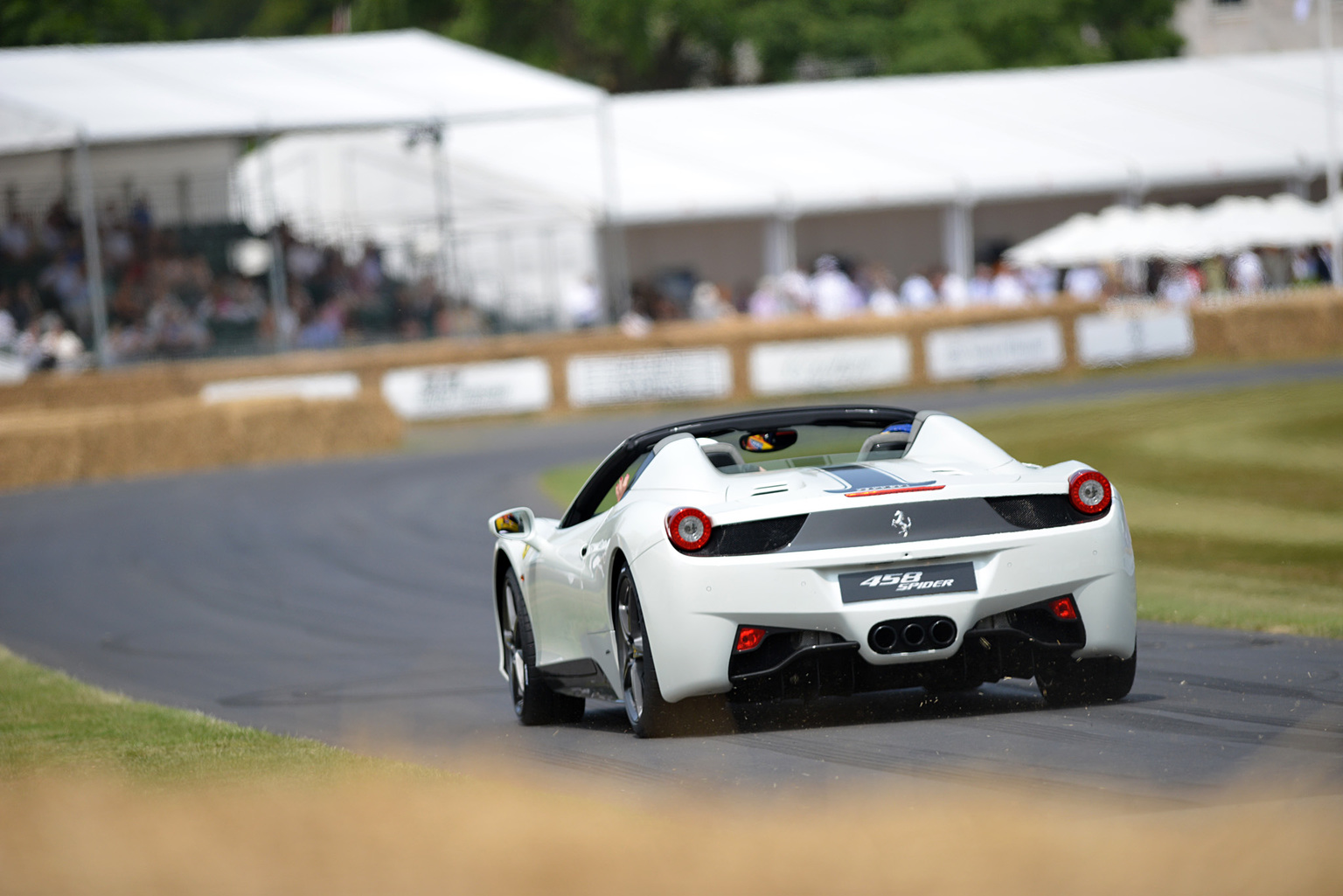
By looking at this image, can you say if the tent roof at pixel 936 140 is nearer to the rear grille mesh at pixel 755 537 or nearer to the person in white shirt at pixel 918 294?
the person in white shirt at pixel 918 294

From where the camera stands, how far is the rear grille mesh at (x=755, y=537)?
6379 millimetres

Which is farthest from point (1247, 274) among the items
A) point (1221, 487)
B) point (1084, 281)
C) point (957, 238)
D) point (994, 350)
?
point (1221, 487)

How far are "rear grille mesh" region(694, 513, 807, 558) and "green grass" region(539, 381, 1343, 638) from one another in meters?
3.68

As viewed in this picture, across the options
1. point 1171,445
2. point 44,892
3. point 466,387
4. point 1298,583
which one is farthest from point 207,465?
point 44,892

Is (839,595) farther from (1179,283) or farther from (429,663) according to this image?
(1179,283)

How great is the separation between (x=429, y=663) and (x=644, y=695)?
3.65 m

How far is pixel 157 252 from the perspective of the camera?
31.9 meters

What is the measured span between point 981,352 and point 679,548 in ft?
86.3

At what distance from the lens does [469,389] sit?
29.7 m

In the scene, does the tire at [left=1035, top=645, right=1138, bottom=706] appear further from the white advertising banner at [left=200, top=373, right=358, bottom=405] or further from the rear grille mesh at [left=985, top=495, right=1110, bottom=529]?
the white advertising banner at [left=200, top=373, right=358, bottom=405]

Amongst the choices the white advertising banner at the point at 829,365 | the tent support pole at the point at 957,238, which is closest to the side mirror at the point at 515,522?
the white advertising banner at the point at 829,365

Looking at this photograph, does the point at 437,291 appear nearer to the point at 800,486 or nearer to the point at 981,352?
the point at 981,352

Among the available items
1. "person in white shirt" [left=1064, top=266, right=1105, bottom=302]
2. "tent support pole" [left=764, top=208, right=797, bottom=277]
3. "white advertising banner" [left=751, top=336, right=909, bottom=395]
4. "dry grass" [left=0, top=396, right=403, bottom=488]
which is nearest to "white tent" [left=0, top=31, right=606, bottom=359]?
"dry grass" [left=0, top=396, right=403, bottom=488]

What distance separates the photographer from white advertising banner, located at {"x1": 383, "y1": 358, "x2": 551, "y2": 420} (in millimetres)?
29531
